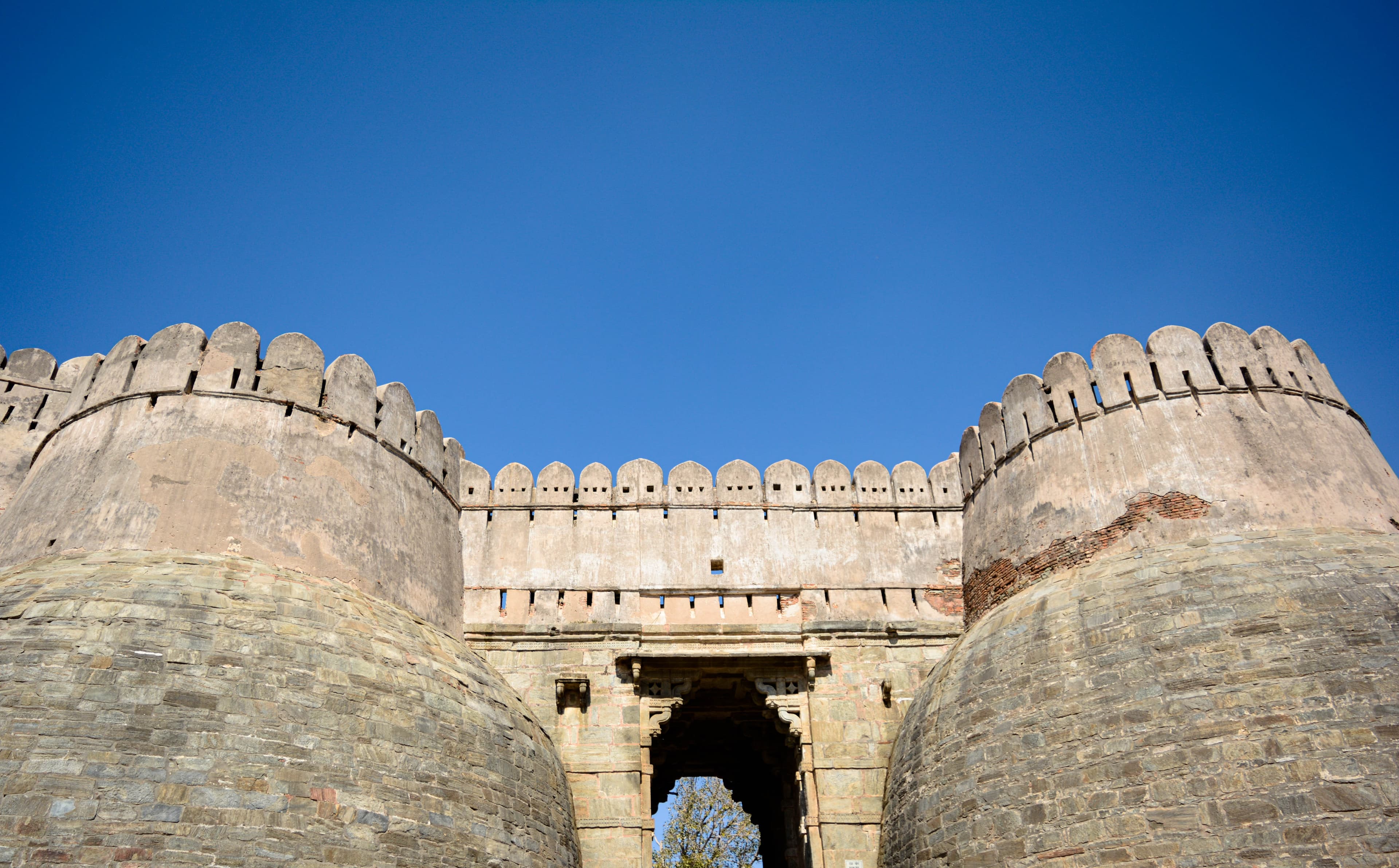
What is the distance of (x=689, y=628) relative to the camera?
14.0 m

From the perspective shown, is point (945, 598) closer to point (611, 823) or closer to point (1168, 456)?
point (1168, 456)

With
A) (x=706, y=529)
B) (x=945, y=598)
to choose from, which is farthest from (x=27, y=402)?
(x=945, y=598)

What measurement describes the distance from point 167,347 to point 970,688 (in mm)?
10171

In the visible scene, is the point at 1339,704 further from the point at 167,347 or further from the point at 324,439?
the point at 167,347

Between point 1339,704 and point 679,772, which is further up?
point 679,772

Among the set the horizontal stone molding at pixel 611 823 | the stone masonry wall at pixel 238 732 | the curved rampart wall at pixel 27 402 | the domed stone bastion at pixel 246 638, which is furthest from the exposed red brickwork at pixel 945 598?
the curved rampart wall at pixel 27 402

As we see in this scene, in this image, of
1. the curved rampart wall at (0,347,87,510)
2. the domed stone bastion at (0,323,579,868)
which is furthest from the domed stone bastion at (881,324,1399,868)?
the curved rampart wall at (0,347,87,510)

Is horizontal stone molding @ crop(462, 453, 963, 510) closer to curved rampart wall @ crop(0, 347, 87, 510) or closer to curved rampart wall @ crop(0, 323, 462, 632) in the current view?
curved rampart wall @ crop(0, 323, 462, 632)

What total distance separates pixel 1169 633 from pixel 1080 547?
2265mm

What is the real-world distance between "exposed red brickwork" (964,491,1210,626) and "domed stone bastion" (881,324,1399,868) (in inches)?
1.0

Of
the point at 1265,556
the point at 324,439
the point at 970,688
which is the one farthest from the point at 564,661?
the point at 1265,556

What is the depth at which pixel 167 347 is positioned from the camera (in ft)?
40.7

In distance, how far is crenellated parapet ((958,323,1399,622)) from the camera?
1145 centimetres

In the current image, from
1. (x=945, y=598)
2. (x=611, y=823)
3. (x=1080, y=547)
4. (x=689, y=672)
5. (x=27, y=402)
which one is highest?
(x=27, y=402)
